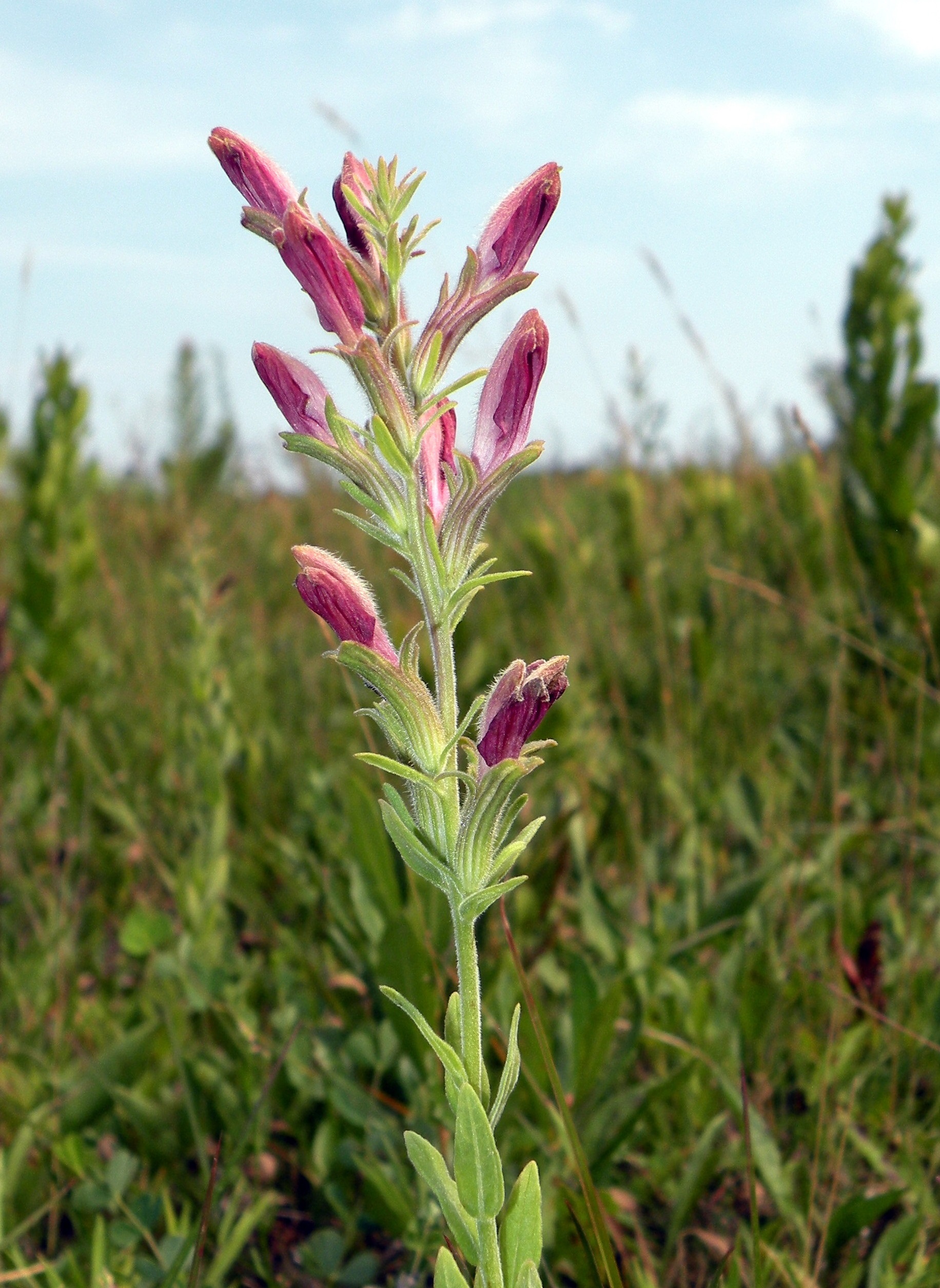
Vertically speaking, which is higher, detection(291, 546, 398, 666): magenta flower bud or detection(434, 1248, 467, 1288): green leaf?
detection(291, 546, 398, 666): magenta flower bud

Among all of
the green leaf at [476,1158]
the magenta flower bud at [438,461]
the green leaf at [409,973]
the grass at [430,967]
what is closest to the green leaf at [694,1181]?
the grass at [430,967]

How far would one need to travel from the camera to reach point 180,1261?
1.38m

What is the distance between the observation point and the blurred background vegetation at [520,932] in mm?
1744

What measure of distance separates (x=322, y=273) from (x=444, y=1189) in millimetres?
838

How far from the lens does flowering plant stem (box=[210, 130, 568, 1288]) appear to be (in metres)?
0.97

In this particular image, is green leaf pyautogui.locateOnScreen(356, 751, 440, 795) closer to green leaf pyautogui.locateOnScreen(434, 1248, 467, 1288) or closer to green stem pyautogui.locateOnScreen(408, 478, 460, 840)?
green stem pyautogui.locateOnScreen(408, 478, 460, 840)

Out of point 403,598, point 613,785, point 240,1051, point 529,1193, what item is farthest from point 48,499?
point 529,1193

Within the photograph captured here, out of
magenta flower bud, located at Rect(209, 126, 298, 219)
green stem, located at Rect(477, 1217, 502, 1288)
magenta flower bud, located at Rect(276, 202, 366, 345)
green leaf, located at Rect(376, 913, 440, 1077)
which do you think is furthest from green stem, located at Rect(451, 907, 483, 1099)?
green leaf, located at Rect(376, 913, 440, 1077)

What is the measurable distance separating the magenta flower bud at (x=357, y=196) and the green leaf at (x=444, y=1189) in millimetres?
839

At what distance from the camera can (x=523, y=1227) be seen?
986 mm

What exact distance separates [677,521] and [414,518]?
5.22 meters

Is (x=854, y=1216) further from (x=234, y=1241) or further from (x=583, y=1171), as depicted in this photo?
(x=234, y=1241)

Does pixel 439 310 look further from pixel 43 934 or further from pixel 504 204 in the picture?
pixel 43 934

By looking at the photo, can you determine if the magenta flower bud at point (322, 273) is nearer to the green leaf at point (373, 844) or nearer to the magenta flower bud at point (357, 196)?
the magenta flower bud at point (357, 196)
